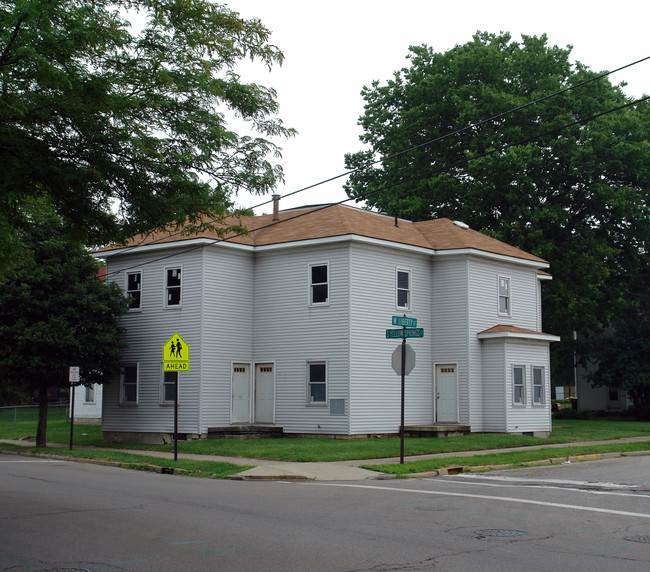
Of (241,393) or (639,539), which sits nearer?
(639,539)

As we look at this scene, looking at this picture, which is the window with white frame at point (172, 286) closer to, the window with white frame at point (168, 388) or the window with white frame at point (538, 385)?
the window with white frame at point (168, 388)

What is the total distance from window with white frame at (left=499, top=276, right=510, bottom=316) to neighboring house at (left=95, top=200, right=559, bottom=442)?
0.06 m

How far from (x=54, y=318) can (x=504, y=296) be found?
1691 centimetres

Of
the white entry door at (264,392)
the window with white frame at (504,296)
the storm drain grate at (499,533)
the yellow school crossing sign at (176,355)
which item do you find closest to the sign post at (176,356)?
the yellow school crossing sign at (176,355)

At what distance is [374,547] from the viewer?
914 centimetres

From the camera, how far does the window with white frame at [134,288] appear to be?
3031 cm

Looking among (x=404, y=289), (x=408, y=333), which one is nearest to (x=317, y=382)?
(x=404, y=289)

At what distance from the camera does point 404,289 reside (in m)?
29.4

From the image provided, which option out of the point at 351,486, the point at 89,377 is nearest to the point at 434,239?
the point at 89,377

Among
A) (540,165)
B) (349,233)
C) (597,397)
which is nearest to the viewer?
(349,233)

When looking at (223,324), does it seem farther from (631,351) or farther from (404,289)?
(631,351)

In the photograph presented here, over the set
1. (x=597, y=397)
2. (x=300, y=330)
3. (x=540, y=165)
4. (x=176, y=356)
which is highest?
(x=540, y=165)

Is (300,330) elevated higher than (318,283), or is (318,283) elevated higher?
(318,283)

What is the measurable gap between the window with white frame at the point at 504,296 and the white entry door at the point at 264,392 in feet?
30.9
